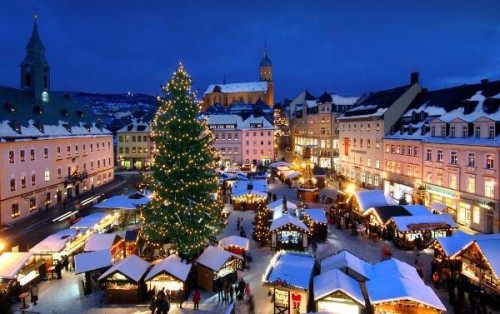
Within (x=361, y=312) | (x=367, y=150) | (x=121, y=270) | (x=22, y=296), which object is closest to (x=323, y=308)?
(x=361, y=312)

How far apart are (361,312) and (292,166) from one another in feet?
151

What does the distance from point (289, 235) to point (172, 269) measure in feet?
33.0

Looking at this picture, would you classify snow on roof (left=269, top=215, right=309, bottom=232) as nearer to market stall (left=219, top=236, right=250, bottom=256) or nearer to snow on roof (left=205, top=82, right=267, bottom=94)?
market stall (left=219, top=236, right=250, bottom=256)

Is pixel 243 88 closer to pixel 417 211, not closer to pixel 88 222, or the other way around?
pixel 417 211

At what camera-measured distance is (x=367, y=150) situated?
54.4m

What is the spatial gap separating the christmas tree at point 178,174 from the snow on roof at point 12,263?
6.61m

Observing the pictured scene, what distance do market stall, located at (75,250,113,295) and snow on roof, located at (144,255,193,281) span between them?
330cm

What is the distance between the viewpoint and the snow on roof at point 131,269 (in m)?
19.9

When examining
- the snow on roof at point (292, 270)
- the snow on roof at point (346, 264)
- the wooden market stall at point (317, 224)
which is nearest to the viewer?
the snow on roof at point (292, 270)

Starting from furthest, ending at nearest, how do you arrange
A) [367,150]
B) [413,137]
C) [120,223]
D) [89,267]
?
1. [367,150]
2. [413,137]
3. [120,223]
4. [89,267]

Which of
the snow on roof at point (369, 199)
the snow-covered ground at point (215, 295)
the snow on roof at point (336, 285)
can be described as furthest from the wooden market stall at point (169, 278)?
the snow on roof at point (369, 199)

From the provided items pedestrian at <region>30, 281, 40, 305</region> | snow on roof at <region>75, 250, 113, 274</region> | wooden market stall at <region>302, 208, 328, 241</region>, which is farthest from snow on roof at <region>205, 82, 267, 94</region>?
pedestrian at <region>30, 281, 40, 305</region>

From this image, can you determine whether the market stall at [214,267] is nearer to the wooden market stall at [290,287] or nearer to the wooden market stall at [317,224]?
the wooden market stall at [290,287]

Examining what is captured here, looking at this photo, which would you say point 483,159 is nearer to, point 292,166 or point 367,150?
point 367,150
